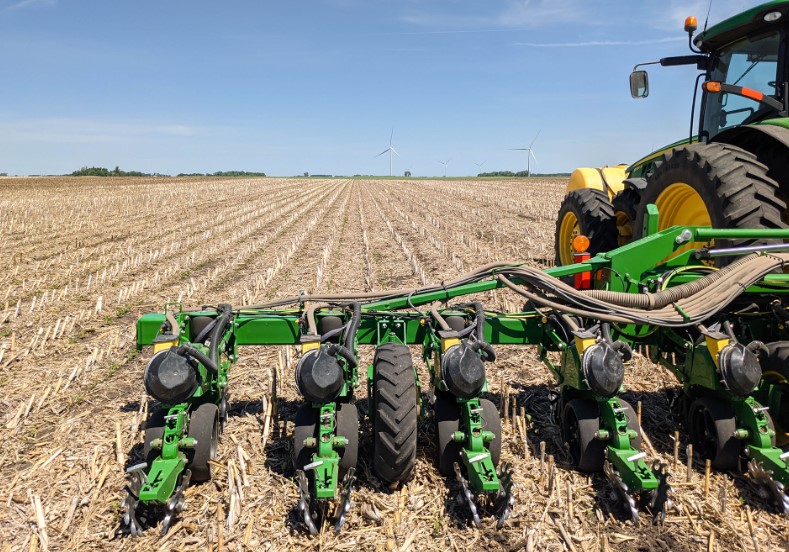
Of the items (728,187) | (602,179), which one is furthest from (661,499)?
(602,179)

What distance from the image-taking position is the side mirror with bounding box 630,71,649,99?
603 cm

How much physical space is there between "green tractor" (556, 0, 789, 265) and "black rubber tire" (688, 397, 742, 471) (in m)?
1.29

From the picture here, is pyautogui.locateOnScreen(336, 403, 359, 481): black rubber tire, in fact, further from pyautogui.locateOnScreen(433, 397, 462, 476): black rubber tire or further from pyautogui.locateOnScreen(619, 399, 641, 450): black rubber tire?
pyautogui.locateOnScreen(619, 399, 641, 450): black rubber tire

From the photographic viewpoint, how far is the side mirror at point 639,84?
6.03 m

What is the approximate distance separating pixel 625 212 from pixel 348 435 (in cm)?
443

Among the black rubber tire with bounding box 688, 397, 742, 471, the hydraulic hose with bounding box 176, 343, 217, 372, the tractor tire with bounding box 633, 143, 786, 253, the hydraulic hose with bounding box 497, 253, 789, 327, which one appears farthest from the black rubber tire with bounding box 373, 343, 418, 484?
the tractor tire with bounding box 633, 143, 786, 253

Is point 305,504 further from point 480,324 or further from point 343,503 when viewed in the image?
point 480,324

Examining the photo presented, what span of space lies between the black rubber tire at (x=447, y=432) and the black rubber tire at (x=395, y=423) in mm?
217

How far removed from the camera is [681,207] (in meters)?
4.86

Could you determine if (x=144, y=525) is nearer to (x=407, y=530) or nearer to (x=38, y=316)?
(x=407, y=530)

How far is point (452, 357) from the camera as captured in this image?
3246mm

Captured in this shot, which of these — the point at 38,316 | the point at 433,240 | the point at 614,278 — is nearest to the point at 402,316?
the point at 614,278

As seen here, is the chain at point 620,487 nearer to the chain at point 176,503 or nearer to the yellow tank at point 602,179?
the chain at point 176,503

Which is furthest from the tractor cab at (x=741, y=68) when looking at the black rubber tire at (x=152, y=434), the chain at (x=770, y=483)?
the black rubber tire at (x=152, y=434)
